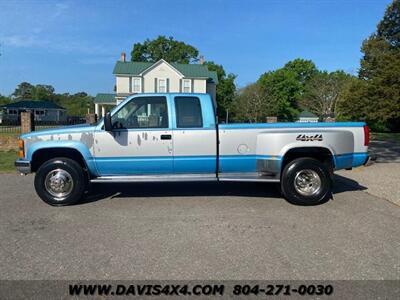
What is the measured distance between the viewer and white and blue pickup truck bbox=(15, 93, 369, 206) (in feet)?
20.2

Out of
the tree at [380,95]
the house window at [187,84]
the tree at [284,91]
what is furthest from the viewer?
the tree at [284,91]

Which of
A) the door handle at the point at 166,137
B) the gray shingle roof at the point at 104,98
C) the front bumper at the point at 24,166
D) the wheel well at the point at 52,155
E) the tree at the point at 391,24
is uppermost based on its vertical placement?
the tree at the point at 391,24

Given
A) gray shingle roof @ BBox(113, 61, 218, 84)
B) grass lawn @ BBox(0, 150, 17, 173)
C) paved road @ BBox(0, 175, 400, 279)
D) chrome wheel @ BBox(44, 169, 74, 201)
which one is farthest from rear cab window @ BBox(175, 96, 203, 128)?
gray shingle roof @ BBox(113, 61, 218, 84)

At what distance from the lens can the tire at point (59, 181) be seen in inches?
242

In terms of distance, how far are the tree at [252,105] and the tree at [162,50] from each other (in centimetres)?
1917

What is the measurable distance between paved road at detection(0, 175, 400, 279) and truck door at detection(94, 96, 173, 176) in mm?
707

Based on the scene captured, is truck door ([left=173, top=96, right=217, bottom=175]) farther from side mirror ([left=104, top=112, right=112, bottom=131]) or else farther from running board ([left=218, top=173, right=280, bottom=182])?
side mirror ([left=104, top=112, right=112, bottom=131])

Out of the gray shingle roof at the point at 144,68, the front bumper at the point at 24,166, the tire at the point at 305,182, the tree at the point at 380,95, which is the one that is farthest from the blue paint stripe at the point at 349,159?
the gray shingle roof at the point at 144,68

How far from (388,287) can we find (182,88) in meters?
42.2

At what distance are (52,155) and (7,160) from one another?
7253mm

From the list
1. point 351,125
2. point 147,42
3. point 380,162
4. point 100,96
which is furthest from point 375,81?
point 147,42

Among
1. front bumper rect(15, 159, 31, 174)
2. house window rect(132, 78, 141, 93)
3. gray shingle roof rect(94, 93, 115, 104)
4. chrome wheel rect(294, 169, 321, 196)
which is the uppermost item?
house window rect(132, 78, 141, 93)

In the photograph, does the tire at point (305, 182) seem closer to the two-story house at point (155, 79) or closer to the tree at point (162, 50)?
the two-story house at point (155, 79)

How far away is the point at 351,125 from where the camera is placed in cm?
642
